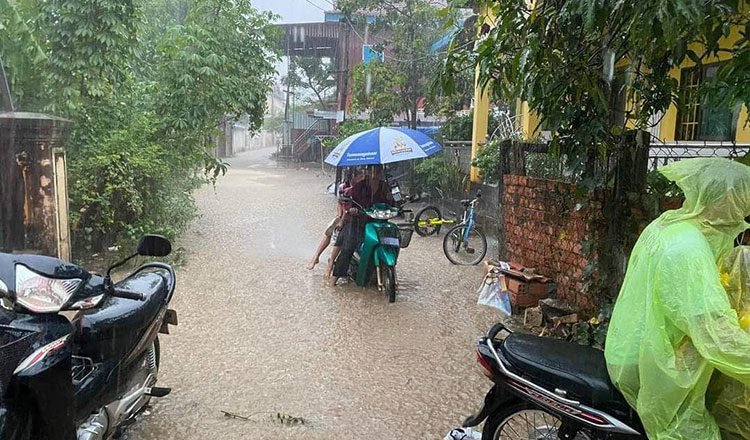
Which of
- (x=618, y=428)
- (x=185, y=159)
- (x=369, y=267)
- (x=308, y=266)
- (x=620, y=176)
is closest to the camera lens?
(x=618, y=428)

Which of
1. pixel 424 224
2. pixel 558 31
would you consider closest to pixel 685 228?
pixel 558 31

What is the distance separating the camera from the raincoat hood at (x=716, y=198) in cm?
191

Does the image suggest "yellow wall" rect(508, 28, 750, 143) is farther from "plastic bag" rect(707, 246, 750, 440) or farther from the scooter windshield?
"plastic bag" rect(707, 246, 750, 440)

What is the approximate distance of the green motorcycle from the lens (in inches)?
240

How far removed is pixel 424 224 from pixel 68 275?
8410 mm

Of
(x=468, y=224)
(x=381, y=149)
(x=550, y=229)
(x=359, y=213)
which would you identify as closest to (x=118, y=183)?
(x=359, y=213)

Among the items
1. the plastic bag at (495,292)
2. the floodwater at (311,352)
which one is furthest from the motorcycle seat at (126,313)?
the plastic bag at (495,292)

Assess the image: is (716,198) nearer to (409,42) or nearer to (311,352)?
(311,352)

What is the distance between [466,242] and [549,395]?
6119 millimetres

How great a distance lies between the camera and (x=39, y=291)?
6.97 ft

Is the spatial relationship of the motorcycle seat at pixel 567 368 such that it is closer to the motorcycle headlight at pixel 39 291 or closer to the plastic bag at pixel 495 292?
the motorcycle headlight at pixel 39 291

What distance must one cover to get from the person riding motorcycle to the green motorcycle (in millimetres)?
128

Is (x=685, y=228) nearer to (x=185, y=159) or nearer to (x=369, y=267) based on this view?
(x=369, y=267)

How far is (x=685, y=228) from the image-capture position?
193 cm
